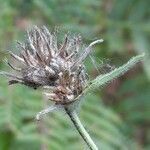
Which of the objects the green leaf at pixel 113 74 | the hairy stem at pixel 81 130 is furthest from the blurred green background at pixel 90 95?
the hairy stem at pixel 81 130

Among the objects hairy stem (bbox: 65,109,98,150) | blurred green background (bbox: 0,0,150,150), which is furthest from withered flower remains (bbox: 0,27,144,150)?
blurred green background (bbox: 0,0,150,150)

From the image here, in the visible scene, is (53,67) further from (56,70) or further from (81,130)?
(81,130)

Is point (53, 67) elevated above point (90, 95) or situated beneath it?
situated beneath

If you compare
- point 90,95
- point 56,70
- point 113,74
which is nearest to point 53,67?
point 56,70

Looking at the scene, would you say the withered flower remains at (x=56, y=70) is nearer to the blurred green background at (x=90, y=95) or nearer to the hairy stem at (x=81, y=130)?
the hairy stem at (x=81, y=130)

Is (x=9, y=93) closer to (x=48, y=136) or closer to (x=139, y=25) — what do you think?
(x=48, y=136)

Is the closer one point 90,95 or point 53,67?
point 53,67

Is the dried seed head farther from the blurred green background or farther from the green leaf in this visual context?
the blurred green background
